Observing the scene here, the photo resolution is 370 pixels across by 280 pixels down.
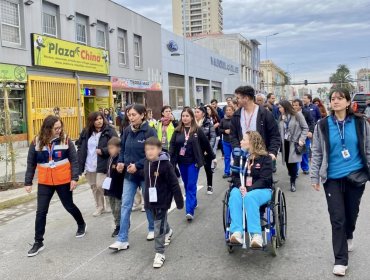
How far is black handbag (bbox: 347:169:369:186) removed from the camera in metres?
4.43

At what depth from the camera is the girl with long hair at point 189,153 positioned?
266 inches

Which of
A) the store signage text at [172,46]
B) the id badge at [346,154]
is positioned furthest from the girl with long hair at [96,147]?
the store signage text at [172,46]

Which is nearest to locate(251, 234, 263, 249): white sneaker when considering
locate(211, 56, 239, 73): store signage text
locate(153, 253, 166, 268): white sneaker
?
locate(153, 253, 166, 268): white sneaker

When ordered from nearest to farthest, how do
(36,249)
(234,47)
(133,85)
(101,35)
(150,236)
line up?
1. (36,249)
2. (150,236)
3. (101,35)
4. (133,85)
5. (234,47)

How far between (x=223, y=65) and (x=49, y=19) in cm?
3776

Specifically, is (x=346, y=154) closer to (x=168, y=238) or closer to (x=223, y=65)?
(x=168, y=238)

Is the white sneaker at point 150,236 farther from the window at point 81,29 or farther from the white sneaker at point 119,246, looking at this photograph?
the window at point 81,29

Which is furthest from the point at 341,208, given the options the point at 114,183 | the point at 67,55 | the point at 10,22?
the point at 67,55

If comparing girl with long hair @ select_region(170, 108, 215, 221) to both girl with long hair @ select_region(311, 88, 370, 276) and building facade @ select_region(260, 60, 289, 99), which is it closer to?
girl with long hair @ select_region(311, 88, 370, 276)

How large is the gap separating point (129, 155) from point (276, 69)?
13052 centimetres

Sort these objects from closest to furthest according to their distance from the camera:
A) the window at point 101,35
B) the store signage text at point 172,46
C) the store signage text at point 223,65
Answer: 1. the window at point 101,35
2. the store signage text at point 172,46
3. the store signage text at point 223,65

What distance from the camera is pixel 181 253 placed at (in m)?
5.25

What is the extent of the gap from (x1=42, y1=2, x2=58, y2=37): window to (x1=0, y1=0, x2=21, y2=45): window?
1799 mm

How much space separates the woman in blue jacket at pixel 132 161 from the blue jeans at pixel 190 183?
1080mm
